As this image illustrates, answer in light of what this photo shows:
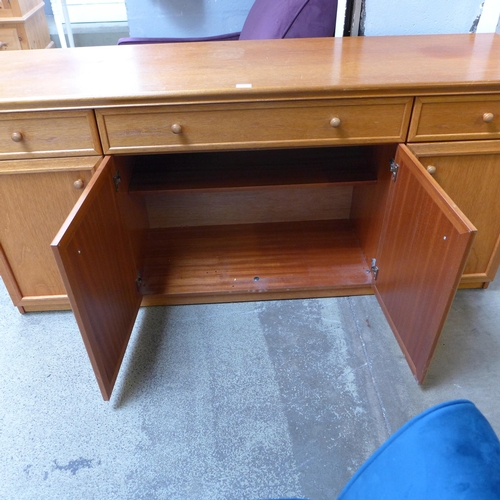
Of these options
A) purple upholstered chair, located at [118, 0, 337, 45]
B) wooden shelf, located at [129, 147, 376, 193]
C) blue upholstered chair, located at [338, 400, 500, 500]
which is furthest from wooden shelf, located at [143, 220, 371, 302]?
blue upholstered chair, located at [338, 400, 500, 500]

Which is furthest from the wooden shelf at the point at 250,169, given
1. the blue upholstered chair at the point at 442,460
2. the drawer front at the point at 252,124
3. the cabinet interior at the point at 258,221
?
the blue upholstered chair at the point at 442,460

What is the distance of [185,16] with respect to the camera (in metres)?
2.83

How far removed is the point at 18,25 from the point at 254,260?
2.31 metres

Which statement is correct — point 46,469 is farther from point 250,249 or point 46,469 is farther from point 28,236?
point 250,249

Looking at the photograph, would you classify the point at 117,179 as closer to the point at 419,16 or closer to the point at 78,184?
the point at 78,184

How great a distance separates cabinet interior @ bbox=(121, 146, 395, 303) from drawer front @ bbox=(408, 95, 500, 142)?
0.11 m

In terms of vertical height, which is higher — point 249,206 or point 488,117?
point 488,117

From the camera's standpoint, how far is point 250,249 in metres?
1.69

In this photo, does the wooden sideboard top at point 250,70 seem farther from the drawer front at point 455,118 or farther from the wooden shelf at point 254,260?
the wooden shelf at point 254,260

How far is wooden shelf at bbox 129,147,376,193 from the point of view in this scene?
1431 mm

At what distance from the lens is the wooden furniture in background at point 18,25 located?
8.98ft

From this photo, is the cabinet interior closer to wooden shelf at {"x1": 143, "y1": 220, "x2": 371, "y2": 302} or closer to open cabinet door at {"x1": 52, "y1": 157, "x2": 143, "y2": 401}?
wooden shelf at {"x1": 143, "y1": 220, "x2": 371, "y2": 302}

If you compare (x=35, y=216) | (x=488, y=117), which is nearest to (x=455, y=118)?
(x=488, y=117)

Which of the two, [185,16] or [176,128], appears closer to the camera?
[176,128]
